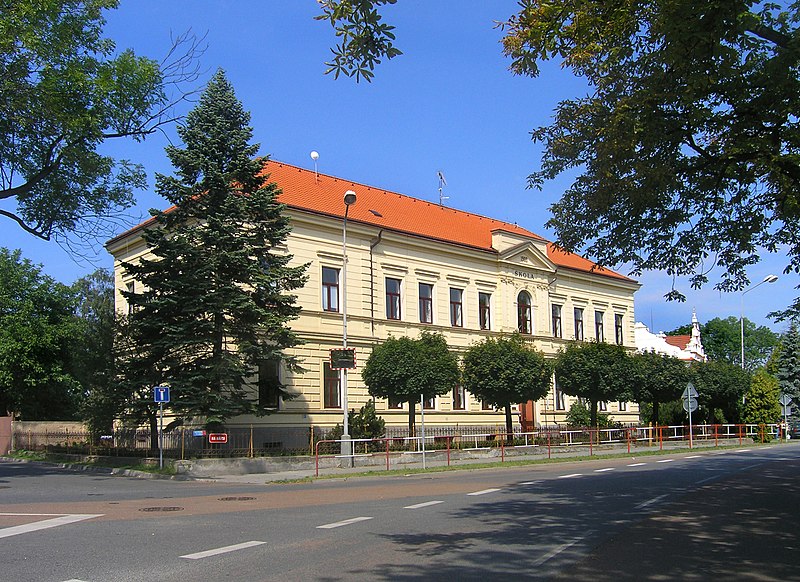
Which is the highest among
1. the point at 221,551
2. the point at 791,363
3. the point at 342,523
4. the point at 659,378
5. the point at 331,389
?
the point at 791,363

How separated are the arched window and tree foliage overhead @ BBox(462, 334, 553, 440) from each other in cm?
1133

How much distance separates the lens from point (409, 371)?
32531 mm

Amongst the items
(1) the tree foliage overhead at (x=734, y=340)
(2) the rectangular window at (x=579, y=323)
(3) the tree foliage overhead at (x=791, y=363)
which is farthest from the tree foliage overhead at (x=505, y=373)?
(1) the tree foliage overhead at (x=734, y=340)

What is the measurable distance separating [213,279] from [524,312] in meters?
25.4

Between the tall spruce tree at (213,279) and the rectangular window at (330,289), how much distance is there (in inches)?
312

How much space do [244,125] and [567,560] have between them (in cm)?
2337

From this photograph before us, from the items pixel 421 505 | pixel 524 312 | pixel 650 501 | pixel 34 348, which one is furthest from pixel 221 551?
pixel 34 348

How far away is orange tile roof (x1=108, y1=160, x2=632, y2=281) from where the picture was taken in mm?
38456

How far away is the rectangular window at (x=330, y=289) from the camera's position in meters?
37.3

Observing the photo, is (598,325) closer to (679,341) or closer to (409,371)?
(409,371)

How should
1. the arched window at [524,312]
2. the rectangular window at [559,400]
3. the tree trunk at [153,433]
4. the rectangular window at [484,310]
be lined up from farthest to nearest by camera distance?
the rectangular window at [559,400]
the arched window at [524,312]
the rectangular window at [484,310]
the tree trunk at [153,433]

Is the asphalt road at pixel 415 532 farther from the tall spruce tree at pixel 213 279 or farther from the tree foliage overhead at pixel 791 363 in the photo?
the tree foliage overhead at pixel 791 363

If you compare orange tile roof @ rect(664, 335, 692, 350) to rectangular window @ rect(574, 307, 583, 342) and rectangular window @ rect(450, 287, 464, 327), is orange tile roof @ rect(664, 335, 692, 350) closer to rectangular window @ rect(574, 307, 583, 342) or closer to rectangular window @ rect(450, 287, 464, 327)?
rectangular window @ rect(574, 307, 583, 342)

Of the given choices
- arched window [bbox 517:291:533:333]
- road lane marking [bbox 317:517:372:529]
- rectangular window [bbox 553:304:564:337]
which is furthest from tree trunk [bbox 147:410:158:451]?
rectangular window [bbox 553:304:564:337]
